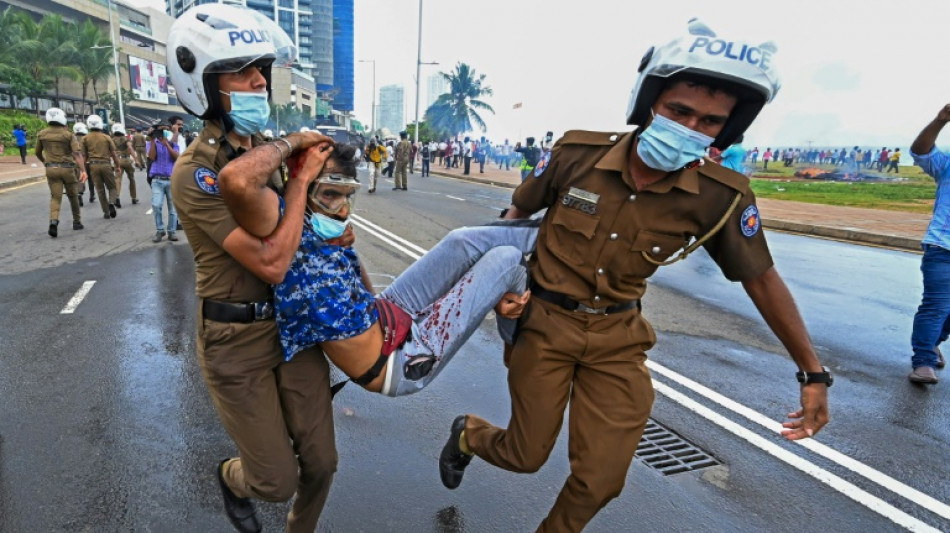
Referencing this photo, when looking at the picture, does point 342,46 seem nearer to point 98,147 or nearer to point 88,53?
point 88,53

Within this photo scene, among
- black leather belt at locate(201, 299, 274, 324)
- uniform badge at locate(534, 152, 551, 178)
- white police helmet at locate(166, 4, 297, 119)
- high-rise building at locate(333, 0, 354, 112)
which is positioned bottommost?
black leather belt at locate(201, 299, 274, 324)

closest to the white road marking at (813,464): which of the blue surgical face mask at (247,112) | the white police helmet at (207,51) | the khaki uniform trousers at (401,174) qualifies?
the blue surgical face mask at (247,112)

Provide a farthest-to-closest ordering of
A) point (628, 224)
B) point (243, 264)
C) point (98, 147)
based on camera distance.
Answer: point (98, 147)
point (628, 224)
point (243, 264)

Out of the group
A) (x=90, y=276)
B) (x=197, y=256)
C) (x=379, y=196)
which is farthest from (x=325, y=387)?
(x=379, y=196)

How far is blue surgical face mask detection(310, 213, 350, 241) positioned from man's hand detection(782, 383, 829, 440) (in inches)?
73.0

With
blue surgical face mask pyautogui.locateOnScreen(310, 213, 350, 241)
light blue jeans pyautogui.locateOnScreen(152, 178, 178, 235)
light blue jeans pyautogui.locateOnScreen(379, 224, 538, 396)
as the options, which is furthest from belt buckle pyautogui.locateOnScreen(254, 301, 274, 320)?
light blue jeans pyautogui.locateOnScreen(152, 178, 178, 235)

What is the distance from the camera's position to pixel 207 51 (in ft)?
6.73

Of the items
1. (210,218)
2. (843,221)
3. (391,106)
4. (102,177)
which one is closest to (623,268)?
(210,218)

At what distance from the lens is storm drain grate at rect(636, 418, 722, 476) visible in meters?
3.31

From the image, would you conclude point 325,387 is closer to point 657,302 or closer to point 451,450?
point 451,450

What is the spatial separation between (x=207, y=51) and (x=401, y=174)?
1831cm

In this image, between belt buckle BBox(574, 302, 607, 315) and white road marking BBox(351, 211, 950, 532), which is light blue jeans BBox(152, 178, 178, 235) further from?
belt buckle BBox(574, 302, 607, 315)

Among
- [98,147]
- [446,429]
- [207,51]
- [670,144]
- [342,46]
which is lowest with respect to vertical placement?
[446,429]

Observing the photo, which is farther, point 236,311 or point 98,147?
point 98,147
